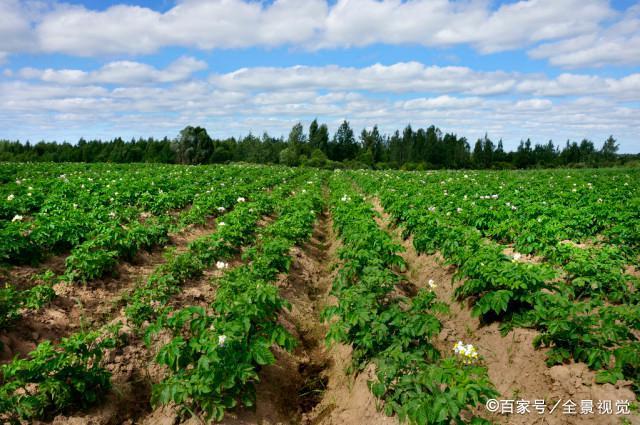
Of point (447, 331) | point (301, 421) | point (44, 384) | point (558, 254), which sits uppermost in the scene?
point (558, 254)

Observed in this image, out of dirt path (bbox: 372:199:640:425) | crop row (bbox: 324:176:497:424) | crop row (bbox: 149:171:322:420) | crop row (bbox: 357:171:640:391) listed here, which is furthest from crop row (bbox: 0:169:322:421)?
crop row (bbox: 357:171:640:391)

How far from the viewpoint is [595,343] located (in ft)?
13.0

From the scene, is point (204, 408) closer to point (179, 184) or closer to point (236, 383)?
point (236, 383)

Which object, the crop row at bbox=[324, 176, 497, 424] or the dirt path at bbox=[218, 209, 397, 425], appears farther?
the dirt path at bbox=[218, 209, 397, 425]

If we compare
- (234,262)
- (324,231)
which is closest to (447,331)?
(234,262)

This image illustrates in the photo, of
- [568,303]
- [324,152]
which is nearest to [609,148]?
[324,152]

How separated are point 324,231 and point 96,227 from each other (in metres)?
7.19

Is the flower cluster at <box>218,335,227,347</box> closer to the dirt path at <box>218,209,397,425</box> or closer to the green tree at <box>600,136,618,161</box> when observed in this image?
Answer: the dirt path at <box>218,209,397,425</box>

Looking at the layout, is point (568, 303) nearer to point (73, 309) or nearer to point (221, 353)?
point (221, 353)

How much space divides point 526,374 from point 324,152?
87.1 metres

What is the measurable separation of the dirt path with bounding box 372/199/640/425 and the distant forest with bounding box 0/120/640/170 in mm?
61861

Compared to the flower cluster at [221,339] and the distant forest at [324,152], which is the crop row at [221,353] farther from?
the distant forest at [324,152]

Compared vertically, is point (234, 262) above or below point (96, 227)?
below

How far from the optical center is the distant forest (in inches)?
2869
